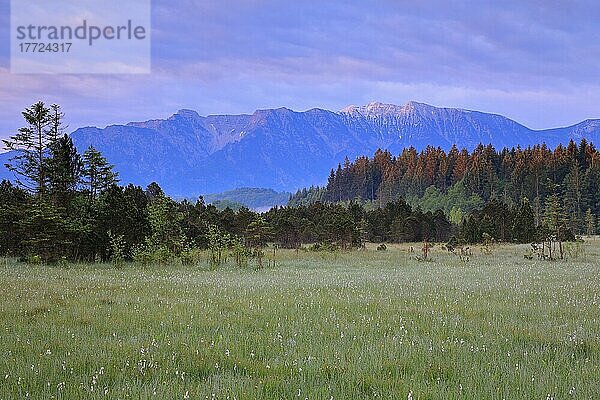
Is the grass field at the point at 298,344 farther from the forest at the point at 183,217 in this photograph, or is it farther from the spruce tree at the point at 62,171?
the spruce tree at the point at 62,171

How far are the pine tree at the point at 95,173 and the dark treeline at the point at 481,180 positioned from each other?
58.2 m

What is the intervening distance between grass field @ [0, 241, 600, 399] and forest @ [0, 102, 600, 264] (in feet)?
51.5

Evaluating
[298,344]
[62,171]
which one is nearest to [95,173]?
[62,171]

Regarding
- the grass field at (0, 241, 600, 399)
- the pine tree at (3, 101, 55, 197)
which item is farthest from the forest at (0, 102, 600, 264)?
the grass field at (0, 241, 600, 399)

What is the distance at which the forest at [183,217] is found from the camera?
30703mm

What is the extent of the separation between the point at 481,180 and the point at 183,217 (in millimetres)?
96150

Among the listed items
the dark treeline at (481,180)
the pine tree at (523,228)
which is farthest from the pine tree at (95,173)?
the dark treeline at (481,180)

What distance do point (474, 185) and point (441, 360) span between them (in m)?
115

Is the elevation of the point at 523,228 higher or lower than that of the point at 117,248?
higher

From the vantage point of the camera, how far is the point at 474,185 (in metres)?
117

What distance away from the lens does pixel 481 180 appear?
4601 inches

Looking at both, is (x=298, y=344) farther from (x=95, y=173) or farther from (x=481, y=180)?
(x=481, y=180)

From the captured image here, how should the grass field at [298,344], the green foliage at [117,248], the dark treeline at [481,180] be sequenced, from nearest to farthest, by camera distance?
the grass field at [298,344]
the green foliage at [117,248]
the dark treeline at [481,180]

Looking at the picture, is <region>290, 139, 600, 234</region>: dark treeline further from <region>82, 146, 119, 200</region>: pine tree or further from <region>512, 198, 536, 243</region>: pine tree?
<region>82, 146, 119, 200</region>: pine tree
